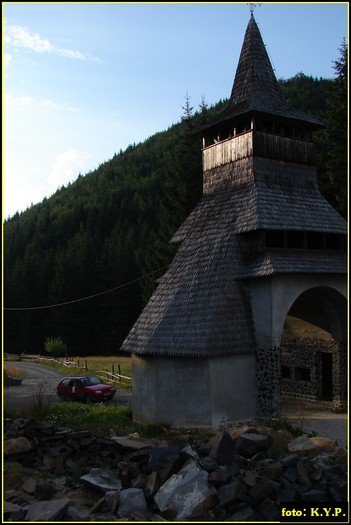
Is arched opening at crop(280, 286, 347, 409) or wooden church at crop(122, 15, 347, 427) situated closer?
wooden church at crop(122, 15, 347, 427)

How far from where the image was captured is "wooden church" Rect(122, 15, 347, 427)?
1650cm

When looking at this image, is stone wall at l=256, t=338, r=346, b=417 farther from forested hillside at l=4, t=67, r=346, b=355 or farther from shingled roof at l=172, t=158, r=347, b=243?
forested hillside at l=4, t=67, r=346, b=355

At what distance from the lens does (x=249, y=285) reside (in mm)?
18125

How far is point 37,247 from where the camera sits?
92688mm

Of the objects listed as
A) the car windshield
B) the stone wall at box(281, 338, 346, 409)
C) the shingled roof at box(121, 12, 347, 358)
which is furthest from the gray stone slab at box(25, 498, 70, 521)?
the car windshield

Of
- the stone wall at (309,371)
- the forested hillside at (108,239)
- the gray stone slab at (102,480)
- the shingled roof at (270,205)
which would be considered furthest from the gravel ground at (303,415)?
the forested hillside at (108,239)

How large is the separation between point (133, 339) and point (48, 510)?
9394 millimetres

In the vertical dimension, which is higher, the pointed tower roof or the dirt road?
the pointed tower roof

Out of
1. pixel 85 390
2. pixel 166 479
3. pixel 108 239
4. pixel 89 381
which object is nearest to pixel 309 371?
pixel 85 390

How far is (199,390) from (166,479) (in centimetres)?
623

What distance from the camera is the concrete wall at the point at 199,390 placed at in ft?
52.8

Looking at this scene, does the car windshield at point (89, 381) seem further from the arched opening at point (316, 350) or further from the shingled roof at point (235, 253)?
the arched opening at point (316, 350)

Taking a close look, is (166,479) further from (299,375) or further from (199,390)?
(299,375)

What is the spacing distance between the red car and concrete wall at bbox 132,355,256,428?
6086mm
